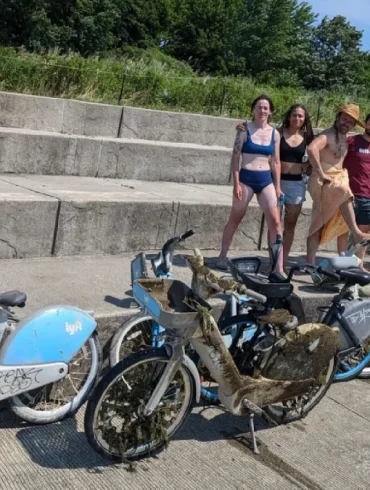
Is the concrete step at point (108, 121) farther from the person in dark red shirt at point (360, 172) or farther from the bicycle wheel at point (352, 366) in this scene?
the bicycle wheel at point (352, 366)

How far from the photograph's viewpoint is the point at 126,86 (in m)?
11.1

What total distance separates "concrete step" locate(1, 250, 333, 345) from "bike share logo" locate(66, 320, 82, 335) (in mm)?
675

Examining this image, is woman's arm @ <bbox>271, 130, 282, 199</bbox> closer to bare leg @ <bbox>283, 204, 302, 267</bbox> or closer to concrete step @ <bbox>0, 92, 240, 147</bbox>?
bare leg @ <bbox>283, 204, 302, 267</bbox>

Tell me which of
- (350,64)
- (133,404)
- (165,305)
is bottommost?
(133,404)

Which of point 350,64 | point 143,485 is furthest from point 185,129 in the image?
point 350,64

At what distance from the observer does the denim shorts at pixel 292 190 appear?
22.4ft

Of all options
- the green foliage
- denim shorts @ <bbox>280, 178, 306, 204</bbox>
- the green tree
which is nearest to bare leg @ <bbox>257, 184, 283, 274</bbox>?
denim shorts @ <bbox>280, 178, 306, 204</bbox>

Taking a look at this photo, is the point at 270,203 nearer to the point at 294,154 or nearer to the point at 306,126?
the point at 294,154

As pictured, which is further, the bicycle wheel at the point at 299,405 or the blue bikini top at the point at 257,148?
the blue bikini top at the point at 257,148

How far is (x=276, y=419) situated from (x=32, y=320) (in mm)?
1675

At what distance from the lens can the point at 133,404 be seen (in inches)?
151

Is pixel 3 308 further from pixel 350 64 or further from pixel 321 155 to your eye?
pixel 350 64

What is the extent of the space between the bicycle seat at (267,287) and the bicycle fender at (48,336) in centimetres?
95

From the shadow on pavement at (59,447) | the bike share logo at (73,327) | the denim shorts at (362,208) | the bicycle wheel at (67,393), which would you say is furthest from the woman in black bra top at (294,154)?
the shadow on pavement at (59,447)
